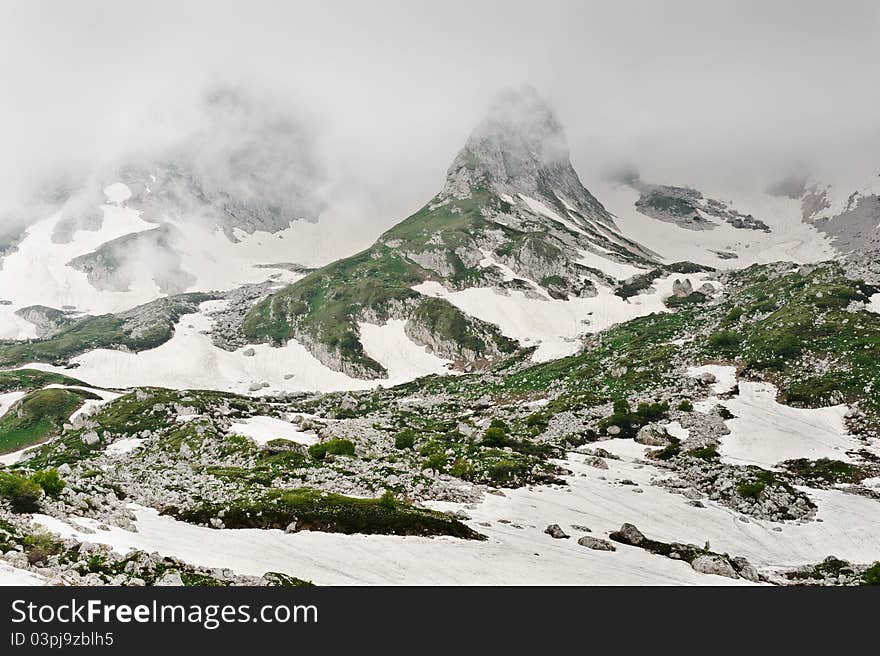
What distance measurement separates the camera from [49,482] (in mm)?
29719

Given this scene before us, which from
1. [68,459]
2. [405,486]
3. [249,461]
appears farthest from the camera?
[68,459]

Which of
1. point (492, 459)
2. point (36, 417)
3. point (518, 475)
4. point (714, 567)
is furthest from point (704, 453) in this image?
point (36, 417)

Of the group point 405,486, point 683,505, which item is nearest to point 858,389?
point 683,505

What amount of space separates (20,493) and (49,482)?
3.08m

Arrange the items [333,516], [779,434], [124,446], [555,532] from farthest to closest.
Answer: [124,446], [779,434], [555,532], [333,516]

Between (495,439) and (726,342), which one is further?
(726,342)

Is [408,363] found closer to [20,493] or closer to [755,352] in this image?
[755,352]

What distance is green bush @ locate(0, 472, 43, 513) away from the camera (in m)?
26.3

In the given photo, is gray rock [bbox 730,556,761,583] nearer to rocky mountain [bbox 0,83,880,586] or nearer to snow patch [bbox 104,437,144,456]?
rocky mountain [bbox 0,83,880,586]

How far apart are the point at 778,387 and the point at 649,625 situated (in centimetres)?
8262

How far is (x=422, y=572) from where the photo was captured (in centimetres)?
2705

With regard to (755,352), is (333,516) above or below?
below

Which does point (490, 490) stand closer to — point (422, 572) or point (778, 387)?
point (422, 572)

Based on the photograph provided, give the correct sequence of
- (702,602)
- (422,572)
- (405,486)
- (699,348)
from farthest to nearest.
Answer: (699,348)
(405,486)
(422,572)
(702,602)
